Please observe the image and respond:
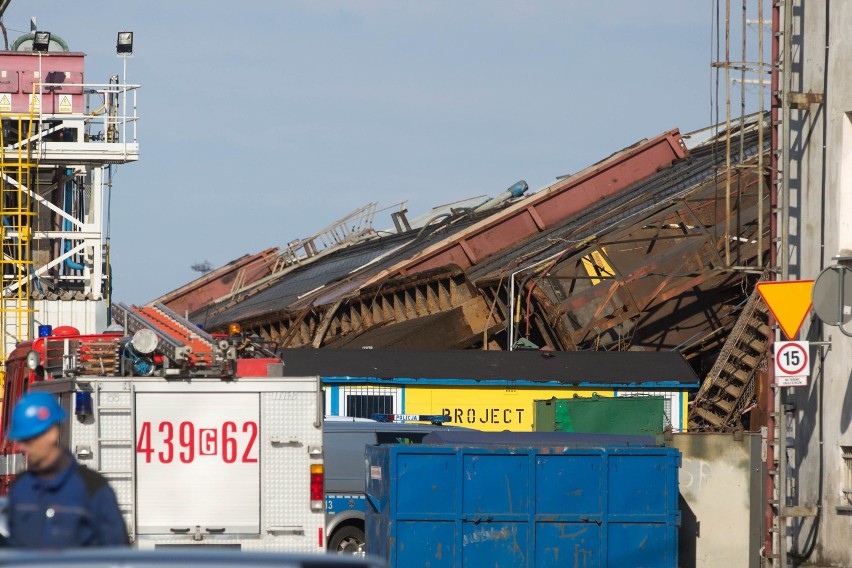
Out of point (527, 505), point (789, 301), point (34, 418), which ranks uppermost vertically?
point (789, 301)

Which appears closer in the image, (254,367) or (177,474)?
(177,474)

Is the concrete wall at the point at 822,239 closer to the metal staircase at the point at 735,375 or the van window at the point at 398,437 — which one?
the van window at the point at 398,437

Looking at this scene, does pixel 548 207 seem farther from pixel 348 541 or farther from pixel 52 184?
pixel 348 541

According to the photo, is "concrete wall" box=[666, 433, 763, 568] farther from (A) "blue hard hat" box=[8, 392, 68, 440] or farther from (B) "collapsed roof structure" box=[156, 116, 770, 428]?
(A) "blue hard hat" box=[8, 392, 68, 440]

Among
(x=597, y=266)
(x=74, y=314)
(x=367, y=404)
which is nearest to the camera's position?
(x=367, y=404)

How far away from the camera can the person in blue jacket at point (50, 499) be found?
21.3 ft

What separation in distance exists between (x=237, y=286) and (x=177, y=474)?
4161cm

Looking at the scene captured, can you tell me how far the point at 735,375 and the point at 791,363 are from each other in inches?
526

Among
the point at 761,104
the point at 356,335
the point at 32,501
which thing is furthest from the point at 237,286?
the point at 32,501

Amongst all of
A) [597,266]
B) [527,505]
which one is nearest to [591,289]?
[597,266]

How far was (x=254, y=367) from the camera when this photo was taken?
15070 mm

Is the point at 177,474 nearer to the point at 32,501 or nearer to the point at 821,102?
the point at 32,501

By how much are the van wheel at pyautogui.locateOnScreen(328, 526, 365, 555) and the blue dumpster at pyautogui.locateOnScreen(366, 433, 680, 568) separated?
9.54 ft

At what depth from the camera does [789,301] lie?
1568 cm
